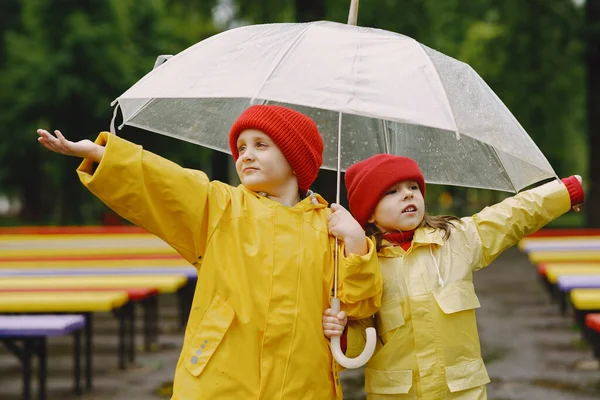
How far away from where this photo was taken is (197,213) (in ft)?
10.3

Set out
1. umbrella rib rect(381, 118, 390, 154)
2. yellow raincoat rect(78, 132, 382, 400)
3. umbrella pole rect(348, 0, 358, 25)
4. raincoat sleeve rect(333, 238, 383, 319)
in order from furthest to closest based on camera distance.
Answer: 1. umbrella rib rect(381, 118, 390, 154)
2. umbrella pole rect(348, 0, 358, 25)
3. raincoat sleeve rect(333, 238, 383, 319)
4. yellow raincoat rect(78, 132, 382, 400)

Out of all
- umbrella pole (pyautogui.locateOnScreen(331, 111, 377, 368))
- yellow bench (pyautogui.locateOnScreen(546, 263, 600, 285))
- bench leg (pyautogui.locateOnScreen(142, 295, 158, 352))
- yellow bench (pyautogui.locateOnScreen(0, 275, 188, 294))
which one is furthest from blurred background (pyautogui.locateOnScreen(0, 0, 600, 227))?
umbrella pole (pyautogui.locateOnScreen(331, 111, 377, 368))

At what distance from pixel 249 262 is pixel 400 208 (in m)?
0.73

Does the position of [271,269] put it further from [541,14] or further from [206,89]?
[541,14]

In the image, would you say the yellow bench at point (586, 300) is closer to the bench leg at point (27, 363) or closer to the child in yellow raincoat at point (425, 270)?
the child in yellow raincoat at point (425, 270)

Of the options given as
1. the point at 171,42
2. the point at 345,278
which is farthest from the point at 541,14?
the point at 345,278

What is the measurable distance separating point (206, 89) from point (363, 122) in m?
1.31

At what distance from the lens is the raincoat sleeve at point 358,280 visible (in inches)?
125

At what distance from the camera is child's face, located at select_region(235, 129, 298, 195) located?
10.9ft

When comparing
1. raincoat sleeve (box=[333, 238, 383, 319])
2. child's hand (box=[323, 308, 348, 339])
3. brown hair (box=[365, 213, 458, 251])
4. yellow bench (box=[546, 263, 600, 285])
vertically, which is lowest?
yellow bench (box=[546, 263, 600, 285])

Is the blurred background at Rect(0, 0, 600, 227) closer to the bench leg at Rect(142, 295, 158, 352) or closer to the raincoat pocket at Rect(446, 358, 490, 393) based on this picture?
the bench leg at Rect(142, 295, 158, 352)

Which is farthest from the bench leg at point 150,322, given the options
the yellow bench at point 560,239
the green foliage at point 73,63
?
the green foliage at point 73,63

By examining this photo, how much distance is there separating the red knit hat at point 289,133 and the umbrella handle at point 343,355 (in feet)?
1.75

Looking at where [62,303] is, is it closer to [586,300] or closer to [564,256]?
[586,300]
